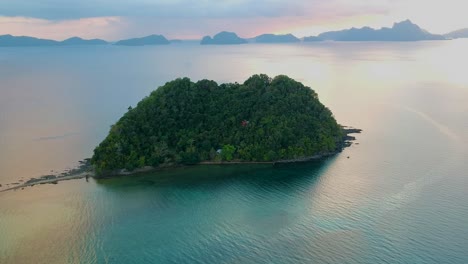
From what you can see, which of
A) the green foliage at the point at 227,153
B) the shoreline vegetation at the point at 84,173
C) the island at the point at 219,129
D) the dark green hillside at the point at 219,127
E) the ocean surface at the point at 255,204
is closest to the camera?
the ocean surface at the point at 255,204

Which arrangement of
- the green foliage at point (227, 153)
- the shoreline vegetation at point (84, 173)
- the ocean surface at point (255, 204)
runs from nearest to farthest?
the ocean surface at point (255, 204) < the shoreline vegetation at point (84, 173) < the green foliage at point (227, 153)

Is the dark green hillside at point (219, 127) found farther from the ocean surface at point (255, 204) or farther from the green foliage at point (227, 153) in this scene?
the ocean surface at point (255, 204)

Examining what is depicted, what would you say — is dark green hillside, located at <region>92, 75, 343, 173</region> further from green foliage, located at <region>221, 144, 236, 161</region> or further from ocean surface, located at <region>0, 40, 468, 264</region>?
ocean surface, located at <region>0, 40, 468, 264</region>

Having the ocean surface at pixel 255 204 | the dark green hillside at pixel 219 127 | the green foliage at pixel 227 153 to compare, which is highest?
the dark green hillside at pixel 219 127

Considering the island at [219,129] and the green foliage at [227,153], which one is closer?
the island at [219,129]

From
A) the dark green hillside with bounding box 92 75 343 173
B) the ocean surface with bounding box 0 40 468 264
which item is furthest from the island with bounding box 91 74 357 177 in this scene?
the ocean surface with bounding box 0 40 468 264

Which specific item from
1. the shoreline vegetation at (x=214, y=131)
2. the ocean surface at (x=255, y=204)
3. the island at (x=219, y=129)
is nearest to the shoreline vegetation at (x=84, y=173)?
the shoreline vegetation at (x=214, y=131)

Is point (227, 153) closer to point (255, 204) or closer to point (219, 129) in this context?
point (219, 129)

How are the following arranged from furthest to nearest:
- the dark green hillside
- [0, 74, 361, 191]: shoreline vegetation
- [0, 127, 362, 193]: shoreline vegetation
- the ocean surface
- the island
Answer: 1. the dark green hillside
2. the island
3. [0, 74, 361, 191]: shoreline vegetation
4. [0, 127, 362, 193]: shoreline vegetation
5. the ocean surface
